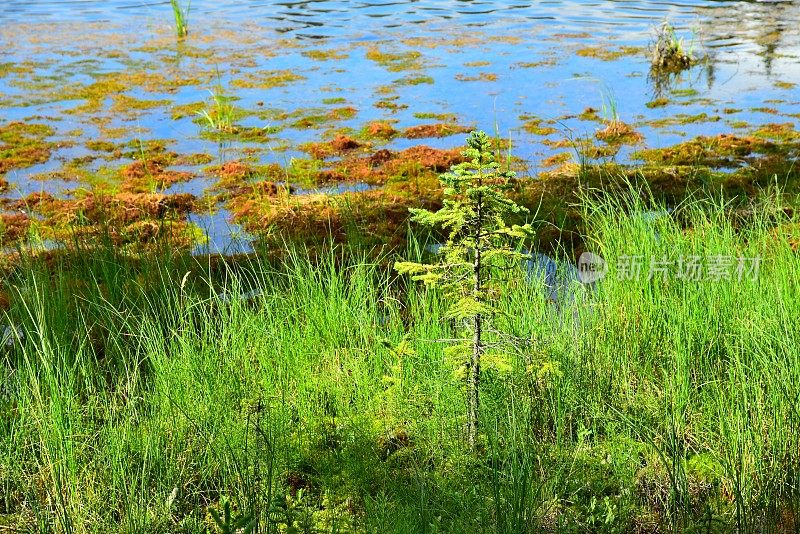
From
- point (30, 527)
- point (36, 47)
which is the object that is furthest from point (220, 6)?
point (30, 527)

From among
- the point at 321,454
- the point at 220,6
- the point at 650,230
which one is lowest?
the point at 321,454

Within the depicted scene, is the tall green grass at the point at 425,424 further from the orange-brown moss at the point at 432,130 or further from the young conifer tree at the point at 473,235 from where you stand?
the orange-brown moss at the point at 432,130

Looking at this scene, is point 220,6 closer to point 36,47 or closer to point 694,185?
point 36,47

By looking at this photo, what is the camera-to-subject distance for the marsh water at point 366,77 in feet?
23.2

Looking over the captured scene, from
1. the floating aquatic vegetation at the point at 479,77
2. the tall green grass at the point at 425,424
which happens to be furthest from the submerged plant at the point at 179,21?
the tall green grass at the point at 425,424

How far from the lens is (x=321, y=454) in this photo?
271 centimetres

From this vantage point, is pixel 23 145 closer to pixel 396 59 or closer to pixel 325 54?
pixel 325 54

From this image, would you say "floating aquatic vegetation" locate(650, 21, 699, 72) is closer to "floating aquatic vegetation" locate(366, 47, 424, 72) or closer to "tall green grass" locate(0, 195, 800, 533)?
"floating aquatic vegetation" locate(366, 47, 424, 72)

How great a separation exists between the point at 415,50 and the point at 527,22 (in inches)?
113
